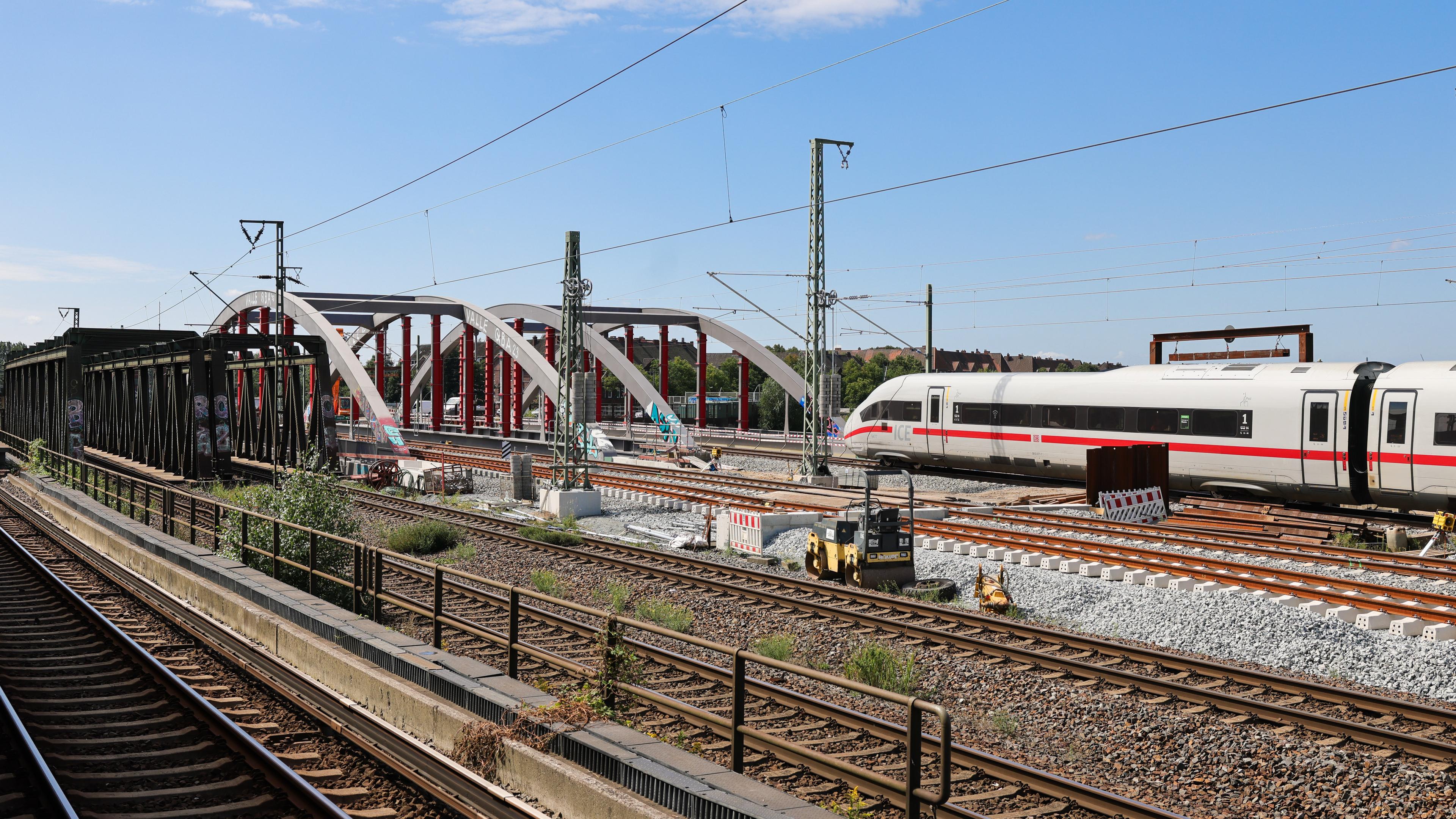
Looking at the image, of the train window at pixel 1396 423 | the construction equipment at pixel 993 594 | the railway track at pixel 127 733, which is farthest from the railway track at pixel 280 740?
the train window at pixel 1396 423

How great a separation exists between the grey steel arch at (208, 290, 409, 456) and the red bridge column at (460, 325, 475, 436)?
791 centimetres

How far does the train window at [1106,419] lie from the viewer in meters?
27.8

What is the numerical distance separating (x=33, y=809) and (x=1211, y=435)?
980 inches

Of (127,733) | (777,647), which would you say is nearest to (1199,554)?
(777,647)

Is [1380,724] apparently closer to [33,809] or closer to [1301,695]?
[1301,695]

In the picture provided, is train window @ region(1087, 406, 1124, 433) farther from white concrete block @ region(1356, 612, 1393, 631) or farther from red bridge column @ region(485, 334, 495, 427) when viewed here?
red bridge column @ region(485, 334, 495, 427)

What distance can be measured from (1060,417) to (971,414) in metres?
3.18

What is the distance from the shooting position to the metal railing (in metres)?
5.72

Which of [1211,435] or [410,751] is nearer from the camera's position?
[410,751]

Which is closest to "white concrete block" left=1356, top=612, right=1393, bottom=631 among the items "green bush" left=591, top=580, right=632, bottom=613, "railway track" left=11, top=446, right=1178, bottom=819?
"railway track" left=11, top=446, right=1178, bottom=819

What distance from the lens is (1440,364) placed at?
865 inches

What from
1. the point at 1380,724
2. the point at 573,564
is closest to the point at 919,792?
the point at 1380,724

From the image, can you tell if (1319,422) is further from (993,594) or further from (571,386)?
(571,386)

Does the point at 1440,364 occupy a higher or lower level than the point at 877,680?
higher
